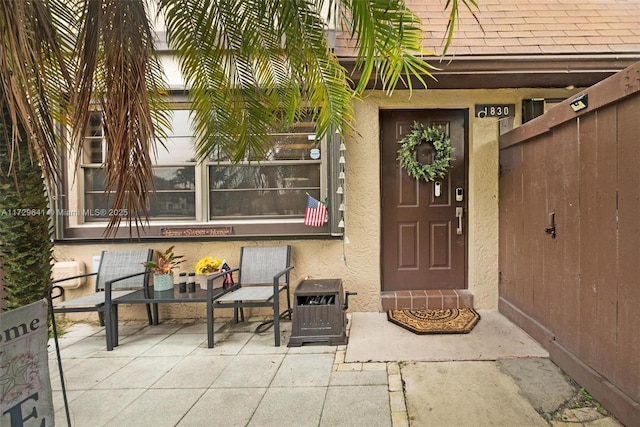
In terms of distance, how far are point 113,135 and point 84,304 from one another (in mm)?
2645

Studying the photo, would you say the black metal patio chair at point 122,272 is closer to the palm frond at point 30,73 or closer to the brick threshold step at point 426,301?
the palm frond at point 30,73

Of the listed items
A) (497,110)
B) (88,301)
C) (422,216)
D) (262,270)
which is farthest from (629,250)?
(88,301)

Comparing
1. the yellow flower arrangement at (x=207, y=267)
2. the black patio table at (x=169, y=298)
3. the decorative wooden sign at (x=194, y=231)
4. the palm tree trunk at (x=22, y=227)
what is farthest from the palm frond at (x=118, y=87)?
the decorative wooden sign at (x=194, y=231)

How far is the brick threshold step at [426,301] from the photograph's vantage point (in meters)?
3.89

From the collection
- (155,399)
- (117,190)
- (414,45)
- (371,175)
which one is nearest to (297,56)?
(414,45)

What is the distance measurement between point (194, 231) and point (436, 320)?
299cm

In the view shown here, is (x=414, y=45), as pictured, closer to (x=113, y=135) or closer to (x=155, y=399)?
(x=113, y=135)

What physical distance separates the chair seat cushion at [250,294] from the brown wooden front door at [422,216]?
157 cm

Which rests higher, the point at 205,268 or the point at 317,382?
the point at 205,268

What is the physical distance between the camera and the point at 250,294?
3.36 meters

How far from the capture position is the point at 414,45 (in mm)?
1789

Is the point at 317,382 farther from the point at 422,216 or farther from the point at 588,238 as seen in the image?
the point at 422,216

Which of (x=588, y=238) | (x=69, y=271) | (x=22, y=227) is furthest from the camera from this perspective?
(x=69, y=271)

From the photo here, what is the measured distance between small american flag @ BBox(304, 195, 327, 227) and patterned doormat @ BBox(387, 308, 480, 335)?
136 cm
